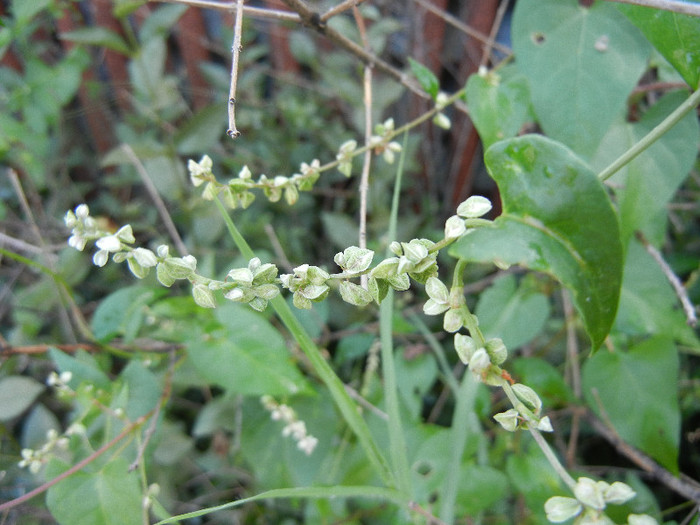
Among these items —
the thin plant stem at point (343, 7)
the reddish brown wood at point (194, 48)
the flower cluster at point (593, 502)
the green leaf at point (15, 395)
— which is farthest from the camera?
the reddish brown wood at point (194, 48)

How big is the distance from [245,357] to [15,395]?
53 cm

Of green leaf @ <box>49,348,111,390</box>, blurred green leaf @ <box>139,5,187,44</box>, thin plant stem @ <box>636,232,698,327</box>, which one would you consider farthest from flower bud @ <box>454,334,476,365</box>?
blurred green leaf @ <box>139,5,187,44</box>

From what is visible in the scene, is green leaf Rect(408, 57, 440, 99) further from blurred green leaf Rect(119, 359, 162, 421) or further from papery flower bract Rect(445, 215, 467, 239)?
blurred green leaf Rect(119, 359, 162, 421)

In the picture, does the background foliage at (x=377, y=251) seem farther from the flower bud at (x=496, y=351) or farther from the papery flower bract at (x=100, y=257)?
the papery flower bract at (x=100, y=257)

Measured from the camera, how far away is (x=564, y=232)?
376 mm

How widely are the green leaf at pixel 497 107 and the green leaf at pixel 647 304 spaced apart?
1.03 ft

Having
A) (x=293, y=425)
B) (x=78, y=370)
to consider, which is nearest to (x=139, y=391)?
(x=78, y=370)

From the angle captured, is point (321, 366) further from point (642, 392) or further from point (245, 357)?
point (642, 392)

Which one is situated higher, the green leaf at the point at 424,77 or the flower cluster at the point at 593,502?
the green leaf at the point at 424,77

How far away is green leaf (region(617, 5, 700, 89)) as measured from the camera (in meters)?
0.44

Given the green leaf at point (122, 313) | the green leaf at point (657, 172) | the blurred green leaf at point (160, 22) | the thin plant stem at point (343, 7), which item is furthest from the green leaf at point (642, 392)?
the blurred green leaf at point (160, 22)

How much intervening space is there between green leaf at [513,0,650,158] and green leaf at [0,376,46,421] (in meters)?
1.02

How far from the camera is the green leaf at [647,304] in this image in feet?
2.40

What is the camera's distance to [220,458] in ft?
3.68
